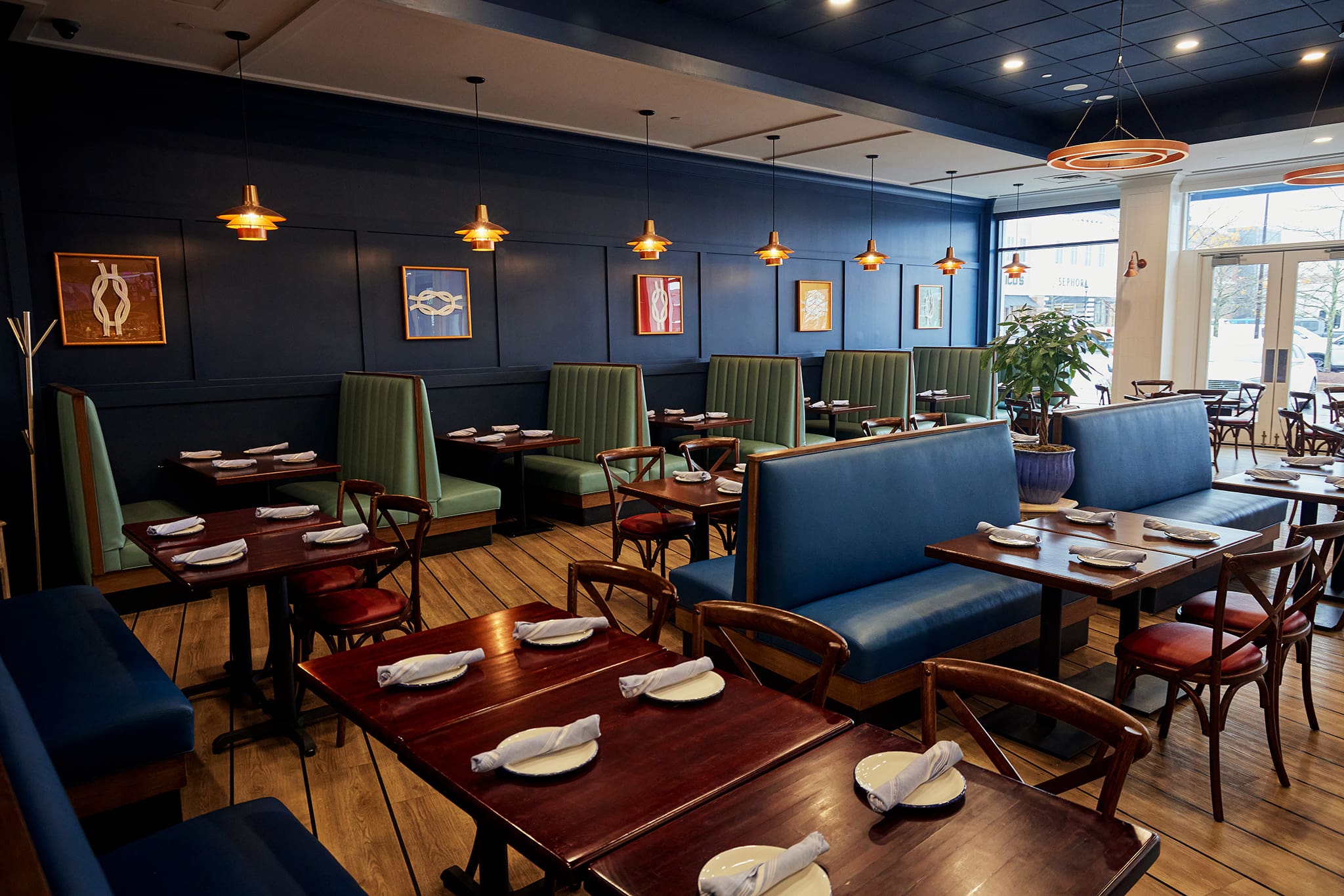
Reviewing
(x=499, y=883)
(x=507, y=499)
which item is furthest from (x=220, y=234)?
(x=499, y=883)

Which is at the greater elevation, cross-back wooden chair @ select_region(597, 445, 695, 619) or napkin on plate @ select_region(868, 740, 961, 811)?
napkin on plate @ select_region(868, 740, 961, 811)

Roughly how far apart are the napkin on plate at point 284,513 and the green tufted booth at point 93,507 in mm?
1456

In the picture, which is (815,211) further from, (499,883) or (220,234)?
(499,883)

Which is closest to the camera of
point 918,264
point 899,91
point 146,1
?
point 146,1

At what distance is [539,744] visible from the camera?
1558mm

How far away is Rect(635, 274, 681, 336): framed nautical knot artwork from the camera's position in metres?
8.28

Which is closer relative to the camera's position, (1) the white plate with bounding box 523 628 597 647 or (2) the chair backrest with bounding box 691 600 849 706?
(2) the chair backrest with bounding box 691 600 849 706

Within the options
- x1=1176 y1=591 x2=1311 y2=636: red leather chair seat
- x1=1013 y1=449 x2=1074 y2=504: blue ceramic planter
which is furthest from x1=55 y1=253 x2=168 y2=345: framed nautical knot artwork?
x1=1176 y1=591 x2=1311 y2=636: red leather chair seat

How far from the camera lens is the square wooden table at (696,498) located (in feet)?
12.7

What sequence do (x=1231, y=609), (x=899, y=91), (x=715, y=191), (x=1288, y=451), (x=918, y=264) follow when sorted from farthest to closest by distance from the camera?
1. (x=918, y=264)
2. (x=715, y=191)
3. (x=899, y=91)
4. (x=1288, y=451)
5. (x=1231, y=609)

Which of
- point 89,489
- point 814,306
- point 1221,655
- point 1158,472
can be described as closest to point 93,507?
point 89,489

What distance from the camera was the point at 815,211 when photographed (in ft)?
32.6

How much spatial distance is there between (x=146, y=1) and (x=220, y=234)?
1772 millimetres

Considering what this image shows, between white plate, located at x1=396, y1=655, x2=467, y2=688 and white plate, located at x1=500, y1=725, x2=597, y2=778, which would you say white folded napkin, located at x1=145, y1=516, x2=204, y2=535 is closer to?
white plate, located at x1=396, y1=655, x2=467, y2=688
